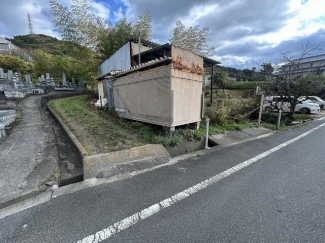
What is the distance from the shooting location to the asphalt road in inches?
56.0

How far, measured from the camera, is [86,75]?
1333 centimetres

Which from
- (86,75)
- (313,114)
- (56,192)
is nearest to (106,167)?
(56,192)

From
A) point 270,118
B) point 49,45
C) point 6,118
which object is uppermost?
point 49,45

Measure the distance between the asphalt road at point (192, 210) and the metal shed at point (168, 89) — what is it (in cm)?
173

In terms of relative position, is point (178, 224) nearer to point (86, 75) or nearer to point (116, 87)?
point (116, 87)

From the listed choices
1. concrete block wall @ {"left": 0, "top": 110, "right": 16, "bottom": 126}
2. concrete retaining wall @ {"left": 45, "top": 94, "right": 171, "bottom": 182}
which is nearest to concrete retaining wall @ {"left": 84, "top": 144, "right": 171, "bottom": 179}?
concrete retaining wall @ {"left": 45, "top": 94, "right": 171, "bottom": 182}

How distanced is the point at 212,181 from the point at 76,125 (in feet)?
15.9

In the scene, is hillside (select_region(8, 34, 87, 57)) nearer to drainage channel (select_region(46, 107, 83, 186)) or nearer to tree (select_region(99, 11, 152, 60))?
tree (select_region(99, 11, 152, 60))

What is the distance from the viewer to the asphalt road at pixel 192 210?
4.67 feet

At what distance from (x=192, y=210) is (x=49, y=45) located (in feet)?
122

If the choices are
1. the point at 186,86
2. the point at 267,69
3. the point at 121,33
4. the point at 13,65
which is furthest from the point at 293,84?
the point at 13,65

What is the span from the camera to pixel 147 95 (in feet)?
14.3

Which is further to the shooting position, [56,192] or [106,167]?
[106,167]

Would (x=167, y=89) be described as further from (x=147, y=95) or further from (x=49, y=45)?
(x=49, y=45)
